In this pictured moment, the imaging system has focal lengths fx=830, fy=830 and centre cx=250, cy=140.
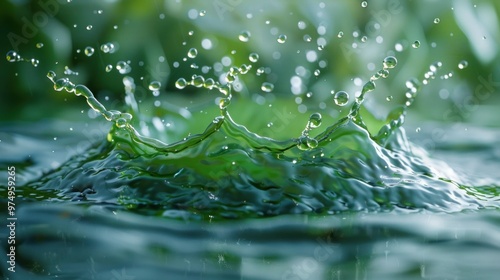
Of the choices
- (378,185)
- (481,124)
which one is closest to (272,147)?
(378,185)

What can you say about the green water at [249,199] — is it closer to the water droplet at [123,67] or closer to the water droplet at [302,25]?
the water droplet at [123,67]

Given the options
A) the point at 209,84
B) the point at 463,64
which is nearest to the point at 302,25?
the point at 463,64

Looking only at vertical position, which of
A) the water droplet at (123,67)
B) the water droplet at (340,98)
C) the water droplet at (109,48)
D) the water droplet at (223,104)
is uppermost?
the water droplet at (109,48)

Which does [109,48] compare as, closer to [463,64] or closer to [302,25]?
[302,25]

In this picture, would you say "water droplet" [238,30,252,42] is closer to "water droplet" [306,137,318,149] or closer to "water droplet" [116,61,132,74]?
"water droplet" [116,61,132,74]

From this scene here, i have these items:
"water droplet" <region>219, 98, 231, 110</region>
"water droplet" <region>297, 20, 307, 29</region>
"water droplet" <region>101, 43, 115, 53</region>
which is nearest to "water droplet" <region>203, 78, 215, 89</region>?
"water droplet" <region>219, 98, 231, 110</region>

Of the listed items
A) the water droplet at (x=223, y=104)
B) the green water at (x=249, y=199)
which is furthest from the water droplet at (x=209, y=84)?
the water droplet at (x=223, y=104)

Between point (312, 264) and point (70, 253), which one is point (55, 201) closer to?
point (70, 253)
